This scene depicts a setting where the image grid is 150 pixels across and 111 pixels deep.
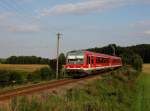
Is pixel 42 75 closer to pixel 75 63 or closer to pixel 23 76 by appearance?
pixel 23 76

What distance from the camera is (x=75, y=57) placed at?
36.4 m

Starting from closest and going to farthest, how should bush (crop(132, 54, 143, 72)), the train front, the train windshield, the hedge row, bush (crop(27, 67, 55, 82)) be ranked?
the hedge row, the train front, the train windshield, bush (crop(27, 67, 55, 82)), bush (crop(132, 54, 143, 72))

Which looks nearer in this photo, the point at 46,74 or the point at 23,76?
the point at 23,76

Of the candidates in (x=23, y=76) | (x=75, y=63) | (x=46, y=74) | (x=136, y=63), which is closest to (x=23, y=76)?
(x=23, y=76)

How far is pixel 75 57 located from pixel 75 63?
2.24 feet

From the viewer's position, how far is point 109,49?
123 m

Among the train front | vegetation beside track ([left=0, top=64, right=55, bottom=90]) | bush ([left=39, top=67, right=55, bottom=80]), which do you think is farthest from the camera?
bush ([left=39, top=67, right=55, bottom=80])

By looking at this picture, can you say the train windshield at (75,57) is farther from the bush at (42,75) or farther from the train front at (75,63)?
the bush at (42,75)

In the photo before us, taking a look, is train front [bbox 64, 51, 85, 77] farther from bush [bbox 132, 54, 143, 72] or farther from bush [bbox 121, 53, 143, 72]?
bush [bbox 132, 54, 143, 72]

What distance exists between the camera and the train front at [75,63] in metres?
35.6

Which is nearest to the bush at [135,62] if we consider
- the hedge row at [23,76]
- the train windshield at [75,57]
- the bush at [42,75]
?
the bush at [42,75]

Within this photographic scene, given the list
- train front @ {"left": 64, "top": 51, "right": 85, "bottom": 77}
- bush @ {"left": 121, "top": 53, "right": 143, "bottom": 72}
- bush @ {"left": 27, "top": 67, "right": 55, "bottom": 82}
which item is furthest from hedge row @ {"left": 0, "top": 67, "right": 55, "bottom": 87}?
bush @ {"left": 121, "top": 53, "right": 143, "bottom": 72}

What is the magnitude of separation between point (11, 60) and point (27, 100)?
4594 inches

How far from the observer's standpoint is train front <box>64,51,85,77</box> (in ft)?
117
